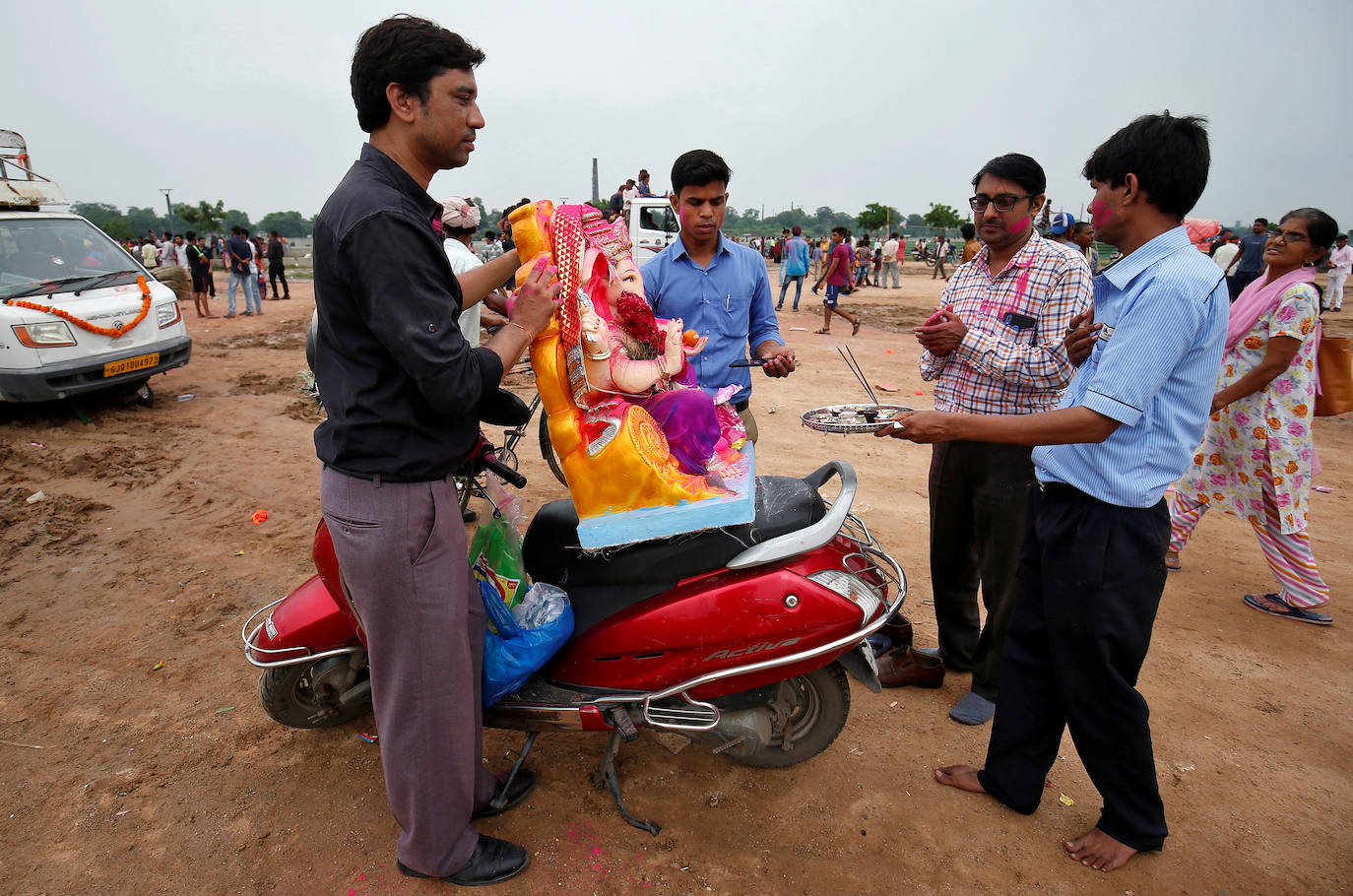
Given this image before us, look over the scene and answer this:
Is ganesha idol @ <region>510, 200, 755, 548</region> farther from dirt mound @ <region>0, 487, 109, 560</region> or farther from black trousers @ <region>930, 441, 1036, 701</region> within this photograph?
dirt mound @ <region>0, 487, 109, 560</region>

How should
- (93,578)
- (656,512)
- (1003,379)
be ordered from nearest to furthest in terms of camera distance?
(656,512)
(1003,379)
(93,578)

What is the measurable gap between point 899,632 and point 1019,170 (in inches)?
82.9

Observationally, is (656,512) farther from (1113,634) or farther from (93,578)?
(93,578)

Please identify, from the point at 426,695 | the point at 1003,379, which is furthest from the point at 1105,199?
the point at 426,695

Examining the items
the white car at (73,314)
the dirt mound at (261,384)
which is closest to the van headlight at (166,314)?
the white car at (73,314)

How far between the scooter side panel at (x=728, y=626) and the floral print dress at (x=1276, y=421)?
3.15 metres

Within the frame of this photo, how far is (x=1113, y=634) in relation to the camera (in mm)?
2221

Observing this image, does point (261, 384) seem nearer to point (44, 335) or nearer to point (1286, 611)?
point (44, 335)

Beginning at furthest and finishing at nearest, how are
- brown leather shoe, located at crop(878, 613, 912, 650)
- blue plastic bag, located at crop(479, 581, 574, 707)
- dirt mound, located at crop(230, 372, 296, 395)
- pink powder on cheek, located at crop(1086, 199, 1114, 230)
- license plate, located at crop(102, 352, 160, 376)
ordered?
dirt mound, located at crop(230, 372, 296, 395), license plate, located at crop(102, 352, 160, 376), brown leather shoe, located at crop(878, 613, 912, 650), blue plastic bag, located at crop(479, 581, 574, 707), pink powder on cheek, located at crop(1086, 199, 1114, 230)

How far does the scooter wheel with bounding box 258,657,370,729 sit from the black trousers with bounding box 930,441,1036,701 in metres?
2.69

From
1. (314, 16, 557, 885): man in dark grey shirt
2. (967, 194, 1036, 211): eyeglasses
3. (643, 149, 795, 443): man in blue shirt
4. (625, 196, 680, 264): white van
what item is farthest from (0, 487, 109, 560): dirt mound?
(625, 196, 680, 264): white van

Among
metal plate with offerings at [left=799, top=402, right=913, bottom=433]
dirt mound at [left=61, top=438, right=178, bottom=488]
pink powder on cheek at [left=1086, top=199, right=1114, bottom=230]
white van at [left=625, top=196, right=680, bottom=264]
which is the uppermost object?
white van at [left=625, top=196, right=680, bottom=264]

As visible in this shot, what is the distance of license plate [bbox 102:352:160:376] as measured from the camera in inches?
269

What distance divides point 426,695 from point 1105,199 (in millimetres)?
2567
